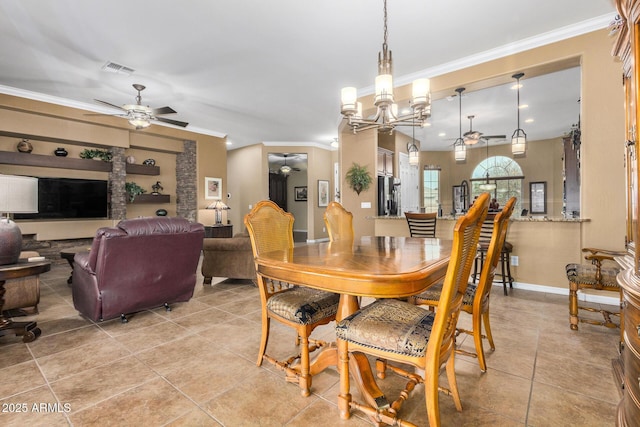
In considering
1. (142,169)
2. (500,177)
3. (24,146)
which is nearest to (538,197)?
(500,177)

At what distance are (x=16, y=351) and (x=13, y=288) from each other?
3.02 ft

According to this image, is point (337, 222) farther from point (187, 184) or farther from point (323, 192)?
point (323, 192)

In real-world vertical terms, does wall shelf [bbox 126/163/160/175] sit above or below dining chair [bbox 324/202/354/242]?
above

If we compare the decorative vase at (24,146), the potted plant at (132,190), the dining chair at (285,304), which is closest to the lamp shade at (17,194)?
the dining chair at (285,304)

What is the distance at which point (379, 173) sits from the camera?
20.6 ft

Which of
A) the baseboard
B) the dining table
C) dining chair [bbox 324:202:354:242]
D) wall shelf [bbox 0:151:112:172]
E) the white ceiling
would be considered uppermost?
the white ceiling

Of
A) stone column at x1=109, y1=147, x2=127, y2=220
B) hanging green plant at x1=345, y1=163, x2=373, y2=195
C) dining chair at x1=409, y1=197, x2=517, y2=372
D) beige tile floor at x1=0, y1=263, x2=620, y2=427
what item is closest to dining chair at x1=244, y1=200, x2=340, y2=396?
beige tile floor at x1=0, y1=263, x2=620, y2=427

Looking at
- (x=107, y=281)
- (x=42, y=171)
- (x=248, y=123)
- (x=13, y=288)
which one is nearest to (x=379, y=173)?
(x=248, y=123)

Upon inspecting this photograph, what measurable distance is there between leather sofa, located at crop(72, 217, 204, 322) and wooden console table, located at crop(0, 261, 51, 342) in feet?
1.07

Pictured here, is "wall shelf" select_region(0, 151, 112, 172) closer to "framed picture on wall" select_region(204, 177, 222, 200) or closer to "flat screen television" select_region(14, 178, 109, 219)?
"flat screen television" select_region(14, 178, 109, 219)

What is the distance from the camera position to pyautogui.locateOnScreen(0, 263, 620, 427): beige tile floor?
1.52m

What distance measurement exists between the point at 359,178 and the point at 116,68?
412 centimetres

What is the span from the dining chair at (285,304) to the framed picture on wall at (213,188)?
5.82m

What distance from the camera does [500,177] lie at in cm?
1006
